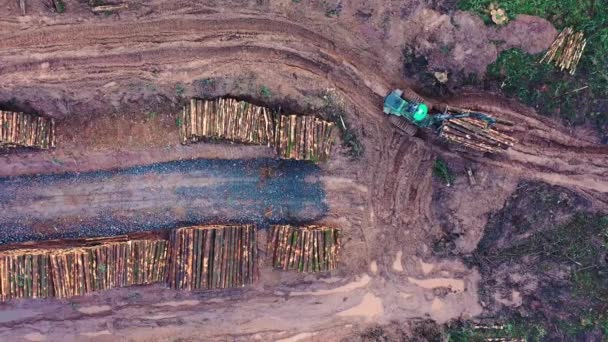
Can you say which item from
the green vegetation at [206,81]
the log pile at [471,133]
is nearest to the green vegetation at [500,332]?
the log pile at [471,133]

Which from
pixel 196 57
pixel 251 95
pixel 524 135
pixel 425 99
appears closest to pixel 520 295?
pixel 524 135

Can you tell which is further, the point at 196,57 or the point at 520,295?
the point at 520,295

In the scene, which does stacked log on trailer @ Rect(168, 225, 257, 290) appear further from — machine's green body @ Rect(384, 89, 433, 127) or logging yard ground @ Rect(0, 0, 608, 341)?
machine's green body @ Rect(384, 89, 433, 127)

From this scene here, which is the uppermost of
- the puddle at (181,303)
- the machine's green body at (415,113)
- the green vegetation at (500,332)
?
the machine's green body at (415,113)

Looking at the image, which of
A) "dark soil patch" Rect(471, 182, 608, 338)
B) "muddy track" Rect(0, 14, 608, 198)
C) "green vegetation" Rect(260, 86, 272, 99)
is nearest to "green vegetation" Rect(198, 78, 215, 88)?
"muddy track" Rect(0, 14, 608, 198)

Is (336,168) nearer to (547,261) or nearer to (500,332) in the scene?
(547,261)

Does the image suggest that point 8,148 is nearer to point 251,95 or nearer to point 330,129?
point 251,95

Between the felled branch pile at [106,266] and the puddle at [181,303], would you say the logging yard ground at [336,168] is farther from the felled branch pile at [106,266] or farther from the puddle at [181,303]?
the felled branch pile at [106,266]
